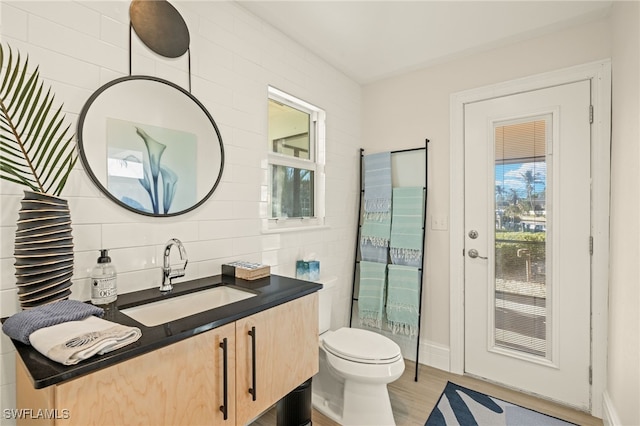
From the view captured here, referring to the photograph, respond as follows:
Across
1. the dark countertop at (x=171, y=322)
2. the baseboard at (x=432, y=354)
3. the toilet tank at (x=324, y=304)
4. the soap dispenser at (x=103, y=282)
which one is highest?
the soap dispenser at (x=103, y=282)

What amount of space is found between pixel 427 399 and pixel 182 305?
1752 mm

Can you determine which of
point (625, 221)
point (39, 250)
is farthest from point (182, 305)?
point (625, 221)

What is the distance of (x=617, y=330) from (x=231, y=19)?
276 cm

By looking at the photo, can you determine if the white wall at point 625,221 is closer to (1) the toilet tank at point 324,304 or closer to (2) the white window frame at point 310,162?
(1) the toilet tank at point 324,304

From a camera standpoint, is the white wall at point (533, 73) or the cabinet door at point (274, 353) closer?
the cabinet door at point (274, 353)

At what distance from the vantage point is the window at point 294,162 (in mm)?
2227

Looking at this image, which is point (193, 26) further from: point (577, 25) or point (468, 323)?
point (468, 323)

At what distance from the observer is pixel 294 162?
2.38 meters

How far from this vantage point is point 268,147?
2.13 meters

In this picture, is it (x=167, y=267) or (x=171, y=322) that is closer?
(x=171, y=322)

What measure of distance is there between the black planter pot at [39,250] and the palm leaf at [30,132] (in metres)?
0.09

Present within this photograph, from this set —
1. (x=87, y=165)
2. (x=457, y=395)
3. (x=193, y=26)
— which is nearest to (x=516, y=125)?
(x=457, y=395)

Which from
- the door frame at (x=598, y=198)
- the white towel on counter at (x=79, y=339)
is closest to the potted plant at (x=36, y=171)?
the white towel on counter at (x=79, y=339)

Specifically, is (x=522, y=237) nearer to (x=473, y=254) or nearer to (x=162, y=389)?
(x=473, y=254)
